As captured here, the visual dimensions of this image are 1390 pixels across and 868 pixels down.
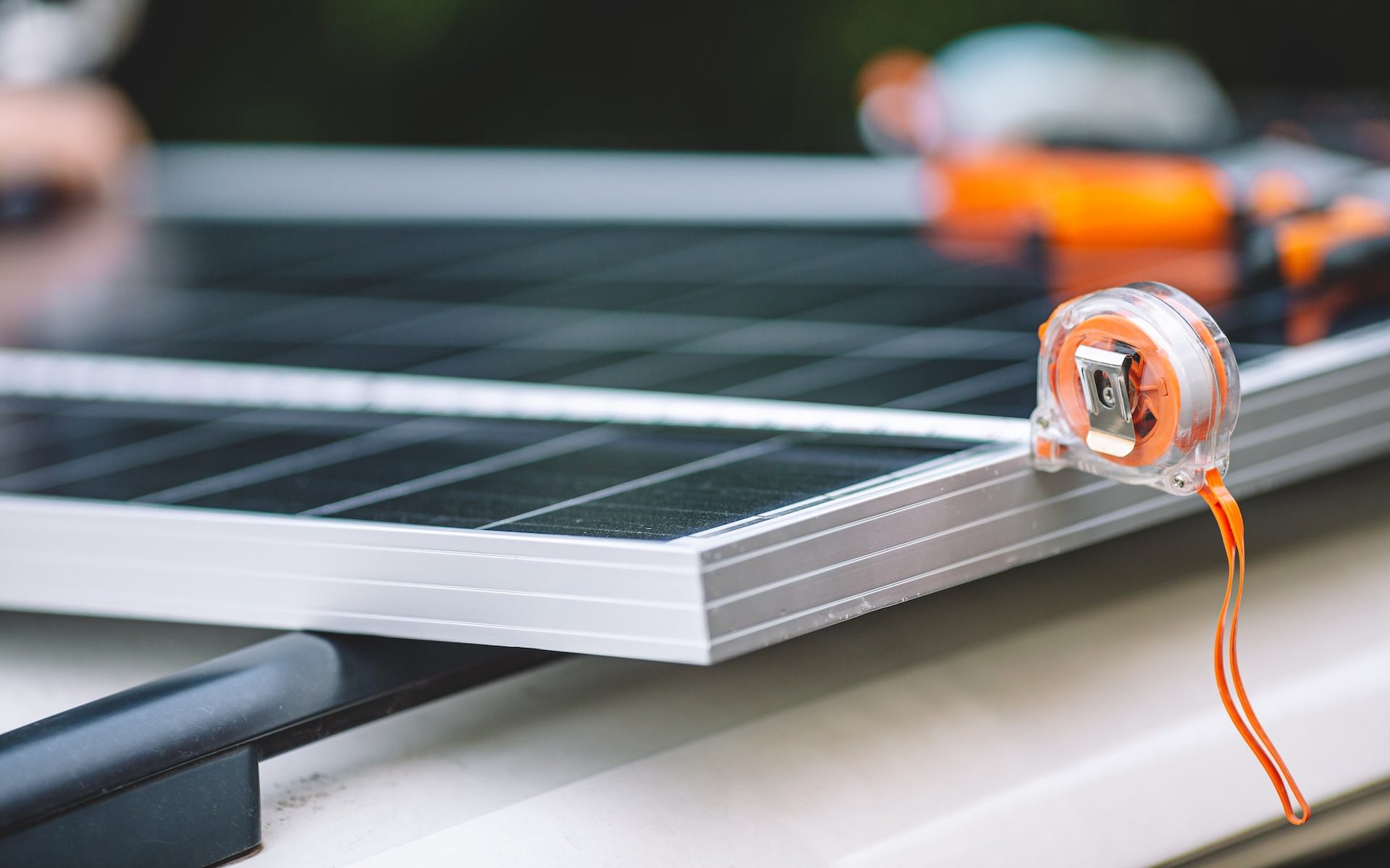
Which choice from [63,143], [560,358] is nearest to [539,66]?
[63,143]

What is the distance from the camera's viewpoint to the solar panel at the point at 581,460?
773 millimetres

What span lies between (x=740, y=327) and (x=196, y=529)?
27.4 inches

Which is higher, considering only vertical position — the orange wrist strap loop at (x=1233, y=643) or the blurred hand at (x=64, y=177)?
the blurred hand at (x=64, y=177)

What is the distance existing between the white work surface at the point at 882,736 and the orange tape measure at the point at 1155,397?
0.14 m

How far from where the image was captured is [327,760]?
91 centimetres

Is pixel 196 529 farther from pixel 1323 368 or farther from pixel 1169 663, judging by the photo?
pixel 1323 368

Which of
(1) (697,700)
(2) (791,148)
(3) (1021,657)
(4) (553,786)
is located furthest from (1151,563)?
(2) (791,148)

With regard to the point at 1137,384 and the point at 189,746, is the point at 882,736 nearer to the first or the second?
the point at 1137,384

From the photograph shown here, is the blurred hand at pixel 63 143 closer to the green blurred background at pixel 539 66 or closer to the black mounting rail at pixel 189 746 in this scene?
the green blurred background at pixel 539 66

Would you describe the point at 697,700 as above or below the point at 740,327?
below

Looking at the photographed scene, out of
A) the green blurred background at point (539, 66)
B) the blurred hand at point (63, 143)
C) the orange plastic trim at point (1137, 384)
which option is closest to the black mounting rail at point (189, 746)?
the orange plastic trim at point (1137, 384)

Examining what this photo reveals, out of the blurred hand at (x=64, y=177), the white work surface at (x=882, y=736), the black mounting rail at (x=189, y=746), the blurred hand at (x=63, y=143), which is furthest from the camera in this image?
the blurred hand at (x=63, y=143)

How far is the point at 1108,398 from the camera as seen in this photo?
0.79 meters

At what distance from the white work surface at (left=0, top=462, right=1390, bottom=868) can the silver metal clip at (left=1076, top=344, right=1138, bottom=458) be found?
247 millimetres
